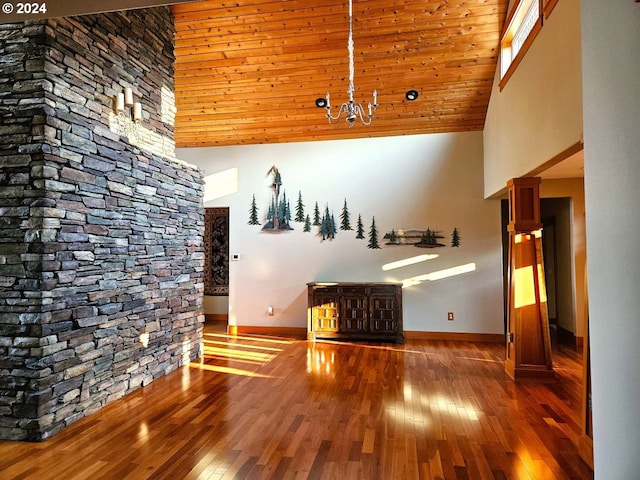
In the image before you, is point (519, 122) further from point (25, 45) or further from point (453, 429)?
point (25, 45)

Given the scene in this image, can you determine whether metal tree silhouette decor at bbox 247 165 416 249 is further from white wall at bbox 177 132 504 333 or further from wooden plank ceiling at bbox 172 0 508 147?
wooden plank ceiling at bbox 172 0 508 147

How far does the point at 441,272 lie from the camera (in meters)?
6.18

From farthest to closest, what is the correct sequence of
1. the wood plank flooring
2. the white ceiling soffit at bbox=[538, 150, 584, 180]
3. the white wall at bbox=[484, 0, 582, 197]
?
the white ceiling soffit at bbox=[538, 150, 584, 180] < the white wall at bbox=[484, 0, 582, 197] < the wood plank flooring

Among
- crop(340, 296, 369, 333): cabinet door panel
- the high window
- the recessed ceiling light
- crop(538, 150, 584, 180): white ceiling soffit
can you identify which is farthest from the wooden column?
crop(340, 296, 369, 333): cabinet door panel

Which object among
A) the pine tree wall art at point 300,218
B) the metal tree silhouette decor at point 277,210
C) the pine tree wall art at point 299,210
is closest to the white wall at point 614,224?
the pine tree wall art at point 300,218

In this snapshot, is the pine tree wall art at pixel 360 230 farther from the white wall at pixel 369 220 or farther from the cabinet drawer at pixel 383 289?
the cabinet drawer at pixel 383 289

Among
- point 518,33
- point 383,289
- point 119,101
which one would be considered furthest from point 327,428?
point 518,33

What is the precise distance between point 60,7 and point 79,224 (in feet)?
6.34

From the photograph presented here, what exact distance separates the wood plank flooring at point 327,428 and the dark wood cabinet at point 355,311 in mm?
1123

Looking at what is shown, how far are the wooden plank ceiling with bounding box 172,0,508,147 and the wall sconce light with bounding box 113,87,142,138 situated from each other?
5.56ft

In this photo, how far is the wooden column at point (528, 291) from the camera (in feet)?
13.7

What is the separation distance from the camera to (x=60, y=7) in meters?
1.80

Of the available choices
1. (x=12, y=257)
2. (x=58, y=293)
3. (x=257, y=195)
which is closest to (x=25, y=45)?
(x=12, y=257)

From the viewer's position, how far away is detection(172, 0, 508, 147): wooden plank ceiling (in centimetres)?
473
